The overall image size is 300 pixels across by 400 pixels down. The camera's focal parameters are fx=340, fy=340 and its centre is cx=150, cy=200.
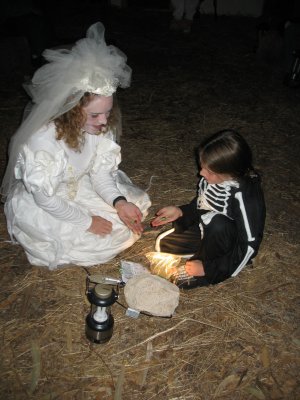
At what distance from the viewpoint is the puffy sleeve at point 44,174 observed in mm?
2010

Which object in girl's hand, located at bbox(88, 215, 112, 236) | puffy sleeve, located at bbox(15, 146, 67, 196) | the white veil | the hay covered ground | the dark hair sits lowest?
the hay covered ground

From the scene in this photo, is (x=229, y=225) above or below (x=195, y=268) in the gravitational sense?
above

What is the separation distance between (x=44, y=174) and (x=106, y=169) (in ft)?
2.01

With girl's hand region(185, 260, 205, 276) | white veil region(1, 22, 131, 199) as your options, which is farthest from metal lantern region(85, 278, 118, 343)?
white veil region(1, 22, 131, 199)

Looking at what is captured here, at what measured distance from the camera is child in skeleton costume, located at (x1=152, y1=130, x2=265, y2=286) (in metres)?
2.08

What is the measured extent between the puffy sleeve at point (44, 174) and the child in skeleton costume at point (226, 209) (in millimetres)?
894

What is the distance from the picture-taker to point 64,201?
2.27 meters

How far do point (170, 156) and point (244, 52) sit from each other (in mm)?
4840

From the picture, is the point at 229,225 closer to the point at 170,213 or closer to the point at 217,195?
the point at 217,195

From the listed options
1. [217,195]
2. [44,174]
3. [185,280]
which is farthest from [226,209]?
[44,174]

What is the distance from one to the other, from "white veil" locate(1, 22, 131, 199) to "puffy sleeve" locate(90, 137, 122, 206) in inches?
21.3

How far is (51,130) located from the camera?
2092 millimetres

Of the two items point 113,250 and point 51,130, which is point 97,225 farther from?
point 51,130

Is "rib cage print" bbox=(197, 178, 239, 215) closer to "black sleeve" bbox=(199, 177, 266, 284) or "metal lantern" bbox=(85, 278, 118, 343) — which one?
"black sleeve" bbox=(199, 177, 266, 284)
